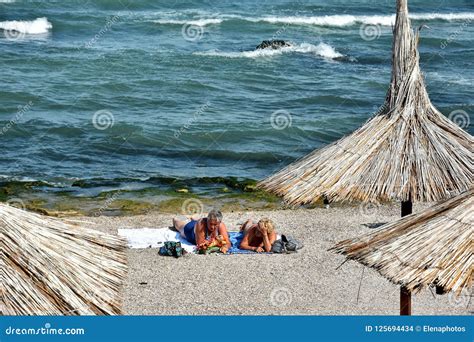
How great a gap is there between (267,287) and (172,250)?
1.67m

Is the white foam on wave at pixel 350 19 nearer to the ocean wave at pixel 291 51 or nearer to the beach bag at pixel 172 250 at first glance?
the ocean wave at pixel 291 51

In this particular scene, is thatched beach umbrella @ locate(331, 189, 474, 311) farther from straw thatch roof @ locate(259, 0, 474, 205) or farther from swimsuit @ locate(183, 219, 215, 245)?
swimsuit @ locate(183, 219, 215, 245)

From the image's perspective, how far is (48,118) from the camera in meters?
24.0

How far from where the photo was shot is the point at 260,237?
1402cm

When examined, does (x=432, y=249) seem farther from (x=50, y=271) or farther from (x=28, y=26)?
(x=28, y=26)

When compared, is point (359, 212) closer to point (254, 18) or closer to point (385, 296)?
point (385, 296)

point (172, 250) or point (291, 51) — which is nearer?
point (172, 250)

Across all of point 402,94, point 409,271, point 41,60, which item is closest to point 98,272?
point 409,271

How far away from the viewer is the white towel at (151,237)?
14.2m

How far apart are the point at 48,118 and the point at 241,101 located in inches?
217

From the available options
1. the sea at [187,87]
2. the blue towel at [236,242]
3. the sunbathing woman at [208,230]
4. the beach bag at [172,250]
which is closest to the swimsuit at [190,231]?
the sunbathing woman at [208,230]

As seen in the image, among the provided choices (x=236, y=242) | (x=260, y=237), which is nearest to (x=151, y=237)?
(x=236, y=242)

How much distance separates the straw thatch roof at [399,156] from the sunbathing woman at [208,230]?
2027mm

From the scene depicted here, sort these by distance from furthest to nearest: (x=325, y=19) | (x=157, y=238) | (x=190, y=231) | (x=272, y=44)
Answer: (x=325, y=19) < (x=272, y=44) < (x=157, y=238) < (x=190, y=231)
